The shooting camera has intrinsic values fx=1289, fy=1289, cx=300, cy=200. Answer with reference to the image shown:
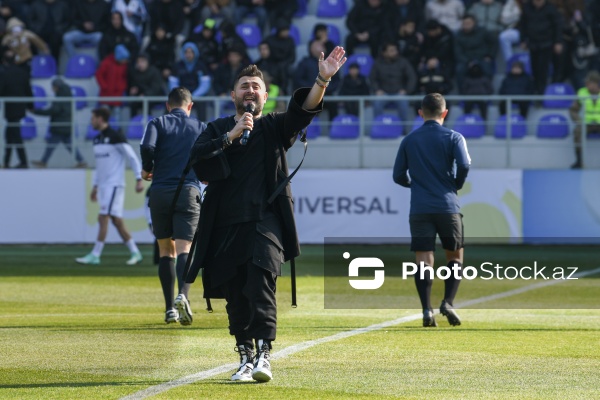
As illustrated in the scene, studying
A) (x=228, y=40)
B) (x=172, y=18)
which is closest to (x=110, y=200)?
(x=228, y=40)

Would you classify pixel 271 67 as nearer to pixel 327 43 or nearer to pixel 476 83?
pixel 327 43

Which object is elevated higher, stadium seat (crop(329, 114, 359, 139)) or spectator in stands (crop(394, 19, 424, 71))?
spectator in stands (crop(394, 19, 424, 71))

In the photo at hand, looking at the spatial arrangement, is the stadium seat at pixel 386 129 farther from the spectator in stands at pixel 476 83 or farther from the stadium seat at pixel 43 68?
the stadium seat at pixel 43 68

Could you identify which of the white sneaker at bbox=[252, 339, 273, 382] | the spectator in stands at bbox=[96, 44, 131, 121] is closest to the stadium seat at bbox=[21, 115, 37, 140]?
the spectator in stands at bbox=[96, 44, 131, 121]

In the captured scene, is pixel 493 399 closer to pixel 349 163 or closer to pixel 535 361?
pixel 535 361

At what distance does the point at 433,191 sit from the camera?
11.8m

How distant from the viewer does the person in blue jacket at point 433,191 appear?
1170 centimetres

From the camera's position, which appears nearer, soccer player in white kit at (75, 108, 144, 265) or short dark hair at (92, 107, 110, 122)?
short dark hair at (92, 107, 110, 122)

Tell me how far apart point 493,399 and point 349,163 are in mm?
17635

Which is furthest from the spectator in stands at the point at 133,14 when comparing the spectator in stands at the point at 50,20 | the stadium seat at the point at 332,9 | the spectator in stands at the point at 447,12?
the spectator in stands at the point at 447,12

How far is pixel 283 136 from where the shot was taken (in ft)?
26.8

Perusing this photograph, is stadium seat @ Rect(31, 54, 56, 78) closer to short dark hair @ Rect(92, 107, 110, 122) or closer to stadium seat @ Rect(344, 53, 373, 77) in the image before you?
stadium seat @ Rect(344, 53, 373, 77)

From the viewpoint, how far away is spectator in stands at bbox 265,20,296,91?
2609 centimetres

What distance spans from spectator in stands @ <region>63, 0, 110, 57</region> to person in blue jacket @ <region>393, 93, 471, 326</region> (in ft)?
56.6
